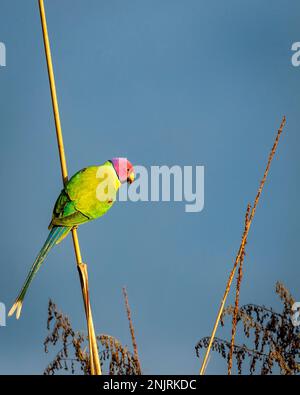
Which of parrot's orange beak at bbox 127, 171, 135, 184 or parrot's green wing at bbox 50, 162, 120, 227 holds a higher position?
parrot's orange beak at bbox 127, 171, 135, 184

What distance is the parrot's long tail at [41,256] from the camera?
239 cm

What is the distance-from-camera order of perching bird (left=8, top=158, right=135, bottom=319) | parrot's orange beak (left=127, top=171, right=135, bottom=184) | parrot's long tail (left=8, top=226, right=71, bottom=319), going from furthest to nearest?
parrot's orange beak (left=127, top=171, right=135, bottom=184) < perching bird (left=8, top=158, right=135, bottom=319) < parrot's long tail (left=8, top=226, right=71, bottom=319)

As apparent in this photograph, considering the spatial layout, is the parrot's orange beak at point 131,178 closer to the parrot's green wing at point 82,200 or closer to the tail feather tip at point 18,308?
the parrot's green wing at point 82,200

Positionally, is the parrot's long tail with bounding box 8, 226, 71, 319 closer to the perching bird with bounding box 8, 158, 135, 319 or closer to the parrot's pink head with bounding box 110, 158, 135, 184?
the perching bird with bounding box 8, 158, 135, 319

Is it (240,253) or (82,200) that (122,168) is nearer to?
(82,200)

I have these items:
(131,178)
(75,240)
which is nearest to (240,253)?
(75,240)

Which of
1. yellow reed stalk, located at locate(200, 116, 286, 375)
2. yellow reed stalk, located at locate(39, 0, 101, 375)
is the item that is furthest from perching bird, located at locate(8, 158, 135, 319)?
yellow reed stalk, located at locate(200, 116, 286, 375)

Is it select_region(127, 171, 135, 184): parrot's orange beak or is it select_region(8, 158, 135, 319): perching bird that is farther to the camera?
select_region(127, 171, 135, 184): parrot's orange beak

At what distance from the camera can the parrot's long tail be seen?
239 centimetres

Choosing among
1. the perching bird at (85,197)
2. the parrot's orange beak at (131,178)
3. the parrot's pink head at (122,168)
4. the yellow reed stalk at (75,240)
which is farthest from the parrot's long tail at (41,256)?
the parrot's orange beak at (131,178)

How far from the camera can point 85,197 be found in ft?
9.77

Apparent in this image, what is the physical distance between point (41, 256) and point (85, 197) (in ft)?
1.64

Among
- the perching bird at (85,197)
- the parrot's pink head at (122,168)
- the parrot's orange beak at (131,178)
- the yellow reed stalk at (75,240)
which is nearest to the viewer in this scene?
the yellow reed stalk at (75,240)
